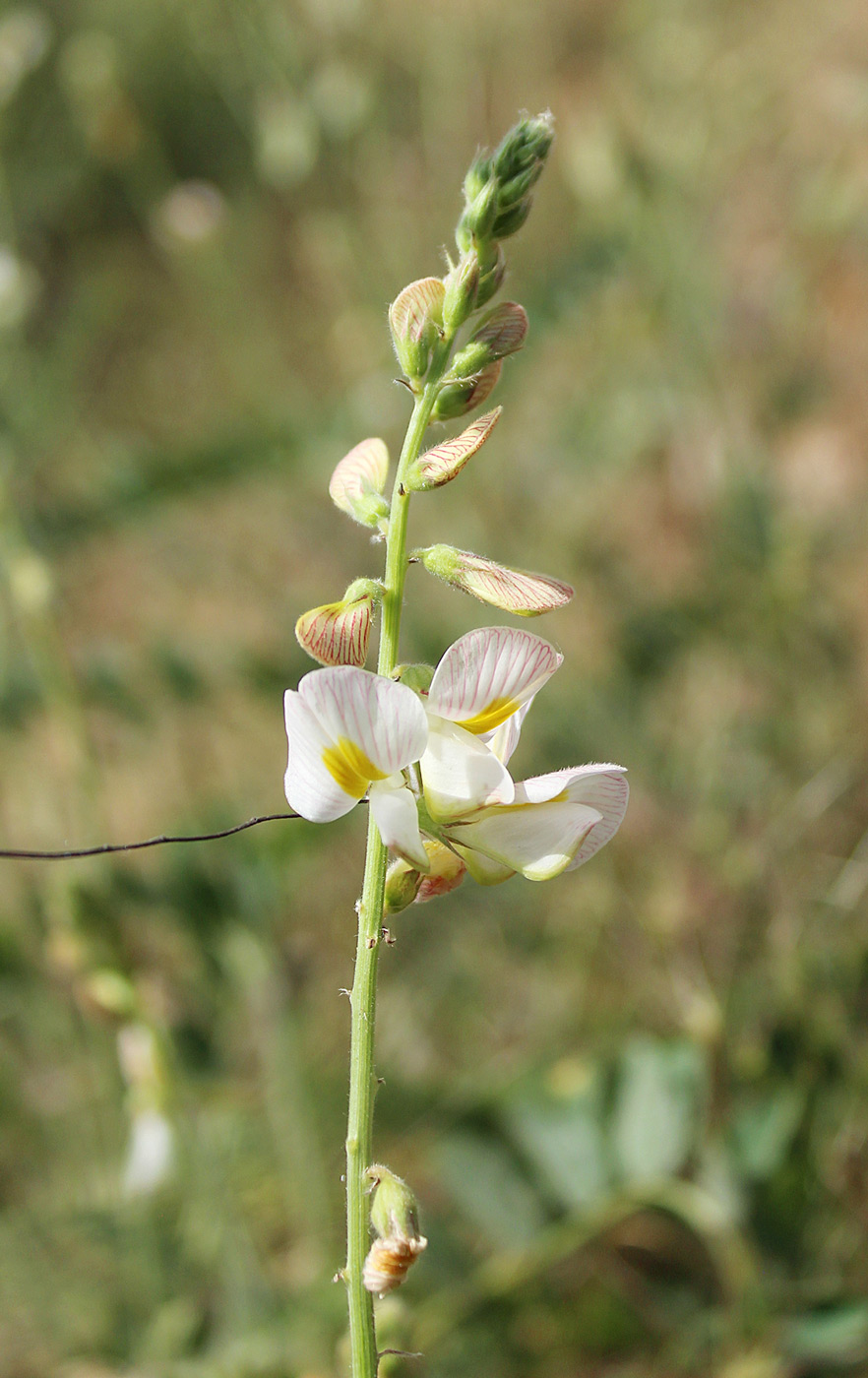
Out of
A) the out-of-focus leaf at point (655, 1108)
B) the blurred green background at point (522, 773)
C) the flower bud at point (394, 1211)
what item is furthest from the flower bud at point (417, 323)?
the out-of-focus leaf at point (655, 1108)

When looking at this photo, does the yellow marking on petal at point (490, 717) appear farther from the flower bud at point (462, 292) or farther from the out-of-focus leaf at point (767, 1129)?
the out-of-focus leaf at point (767, 1129)

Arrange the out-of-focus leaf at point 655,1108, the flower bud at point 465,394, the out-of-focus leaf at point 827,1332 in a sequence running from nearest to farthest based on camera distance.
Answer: the flower bud at point 465,394 < the out-of-focus leaf at point 827,1332 < the out-of-focus leaf at point 655,1108

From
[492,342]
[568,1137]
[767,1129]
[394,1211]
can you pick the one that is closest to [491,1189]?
[568,1137]

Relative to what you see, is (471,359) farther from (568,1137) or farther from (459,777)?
(568,1137)

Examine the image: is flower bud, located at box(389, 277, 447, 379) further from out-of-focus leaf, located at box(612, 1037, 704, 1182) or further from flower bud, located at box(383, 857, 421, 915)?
out-of-focus leaf, located at box(612, 1037, 704, 1182)

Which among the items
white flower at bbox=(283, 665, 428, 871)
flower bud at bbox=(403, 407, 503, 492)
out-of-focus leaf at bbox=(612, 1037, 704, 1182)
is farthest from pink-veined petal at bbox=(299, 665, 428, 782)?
out-of-focus leaf at bbox=(612, 1037, 704, 1182)

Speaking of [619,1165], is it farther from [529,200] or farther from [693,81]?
[693,81]
